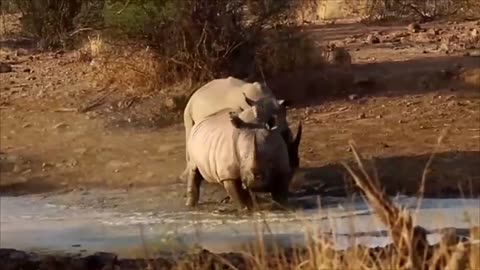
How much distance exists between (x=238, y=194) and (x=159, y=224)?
2.76 feet

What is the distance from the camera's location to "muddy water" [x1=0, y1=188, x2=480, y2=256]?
9141mm

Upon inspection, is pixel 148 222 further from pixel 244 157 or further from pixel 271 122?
pixel 271 122

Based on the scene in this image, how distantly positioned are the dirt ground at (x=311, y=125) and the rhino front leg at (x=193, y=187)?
0.98 meters

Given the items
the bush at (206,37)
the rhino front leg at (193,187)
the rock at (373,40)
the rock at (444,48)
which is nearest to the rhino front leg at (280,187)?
the rhino front leg at (193,187)

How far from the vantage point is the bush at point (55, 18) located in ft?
65.4

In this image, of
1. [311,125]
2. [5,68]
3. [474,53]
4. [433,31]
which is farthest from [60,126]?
[433,31]

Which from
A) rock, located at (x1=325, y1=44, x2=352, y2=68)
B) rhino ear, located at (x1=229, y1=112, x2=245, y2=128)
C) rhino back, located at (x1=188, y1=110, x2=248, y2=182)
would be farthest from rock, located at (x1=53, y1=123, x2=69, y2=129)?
rhino ear, located at (x1=229, y1=112, x2=245, y2=128)

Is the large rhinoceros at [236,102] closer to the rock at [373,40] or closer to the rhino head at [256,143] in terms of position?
the rhino head at [256,143]

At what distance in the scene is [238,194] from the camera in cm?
1144

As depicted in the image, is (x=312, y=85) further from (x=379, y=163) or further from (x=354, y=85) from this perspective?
(x=379, y=163)

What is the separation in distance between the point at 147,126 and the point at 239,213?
4.01 meters

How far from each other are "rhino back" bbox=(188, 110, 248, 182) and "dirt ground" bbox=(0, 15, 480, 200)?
110 centimetres

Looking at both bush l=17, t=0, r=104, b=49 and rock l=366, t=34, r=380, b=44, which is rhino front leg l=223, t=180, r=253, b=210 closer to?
rock l=366, t=34, r=380, b=44

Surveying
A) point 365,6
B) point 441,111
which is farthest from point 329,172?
point 365,6
